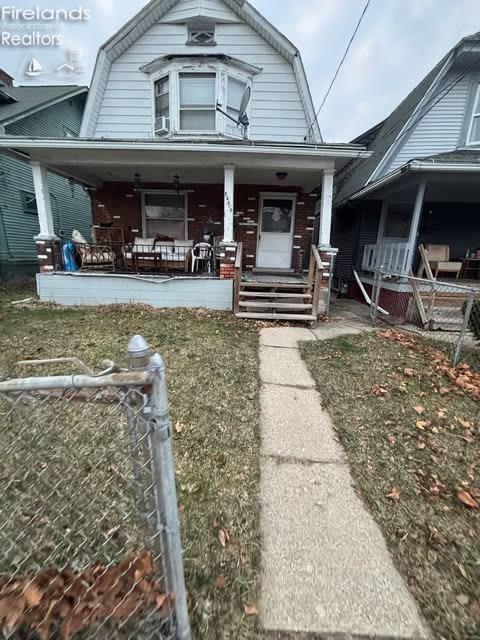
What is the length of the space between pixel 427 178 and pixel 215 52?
649cm

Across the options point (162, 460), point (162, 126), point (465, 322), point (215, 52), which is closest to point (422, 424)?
point (465, 322)

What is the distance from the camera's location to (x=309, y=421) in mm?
2846

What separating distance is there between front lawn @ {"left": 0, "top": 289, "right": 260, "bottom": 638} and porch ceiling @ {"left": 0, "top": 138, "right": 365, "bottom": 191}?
132 inches

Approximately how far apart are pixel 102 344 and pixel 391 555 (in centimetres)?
416

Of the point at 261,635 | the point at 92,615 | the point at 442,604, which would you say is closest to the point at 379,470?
the point at 442,604

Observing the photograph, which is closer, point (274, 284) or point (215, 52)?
point (274, 284)

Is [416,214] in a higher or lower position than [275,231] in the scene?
higher

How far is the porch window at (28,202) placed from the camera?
10.6 metres

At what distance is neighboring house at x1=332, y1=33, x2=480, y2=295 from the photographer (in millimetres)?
6938

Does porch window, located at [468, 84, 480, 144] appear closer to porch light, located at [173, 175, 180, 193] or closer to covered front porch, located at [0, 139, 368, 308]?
covered front porch, located at [0, 139, 368, 308]

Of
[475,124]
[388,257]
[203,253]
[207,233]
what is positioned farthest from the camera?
[207,233]

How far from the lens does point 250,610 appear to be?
4.45ft

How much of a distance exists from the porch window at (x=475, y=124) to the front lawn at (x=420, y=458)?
7295 mm

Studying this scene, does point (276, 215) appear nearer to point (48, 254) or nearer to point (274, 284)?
point (274, 284)
